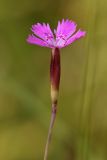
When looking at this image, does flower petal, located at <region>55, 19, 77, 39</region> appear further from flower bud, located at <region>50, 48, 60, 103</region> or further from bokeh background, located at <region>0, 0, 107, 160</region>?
bokeh background, located at <region>0, 0, 107, 160</region>

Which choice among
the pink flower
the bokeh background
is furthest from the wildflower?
the bokeh background

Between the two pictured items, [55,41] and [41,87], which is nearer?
[55,41]

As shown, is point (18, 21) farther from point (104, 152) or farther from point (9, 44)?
point (104, 152)

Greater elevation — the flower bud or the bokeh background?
the flower bud

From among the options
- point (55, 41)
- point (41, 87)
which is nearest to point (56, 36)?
point (55, 41)

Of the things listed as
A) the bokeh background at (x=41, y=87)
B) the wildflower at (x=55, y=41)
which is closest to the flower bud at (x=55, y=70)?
the wildflower at (x=55, y=41)

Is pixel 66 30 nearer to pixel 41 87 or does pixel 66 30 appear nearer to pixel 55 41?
pixel 55 41

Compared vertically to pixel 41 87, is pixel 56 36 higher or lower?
higher
